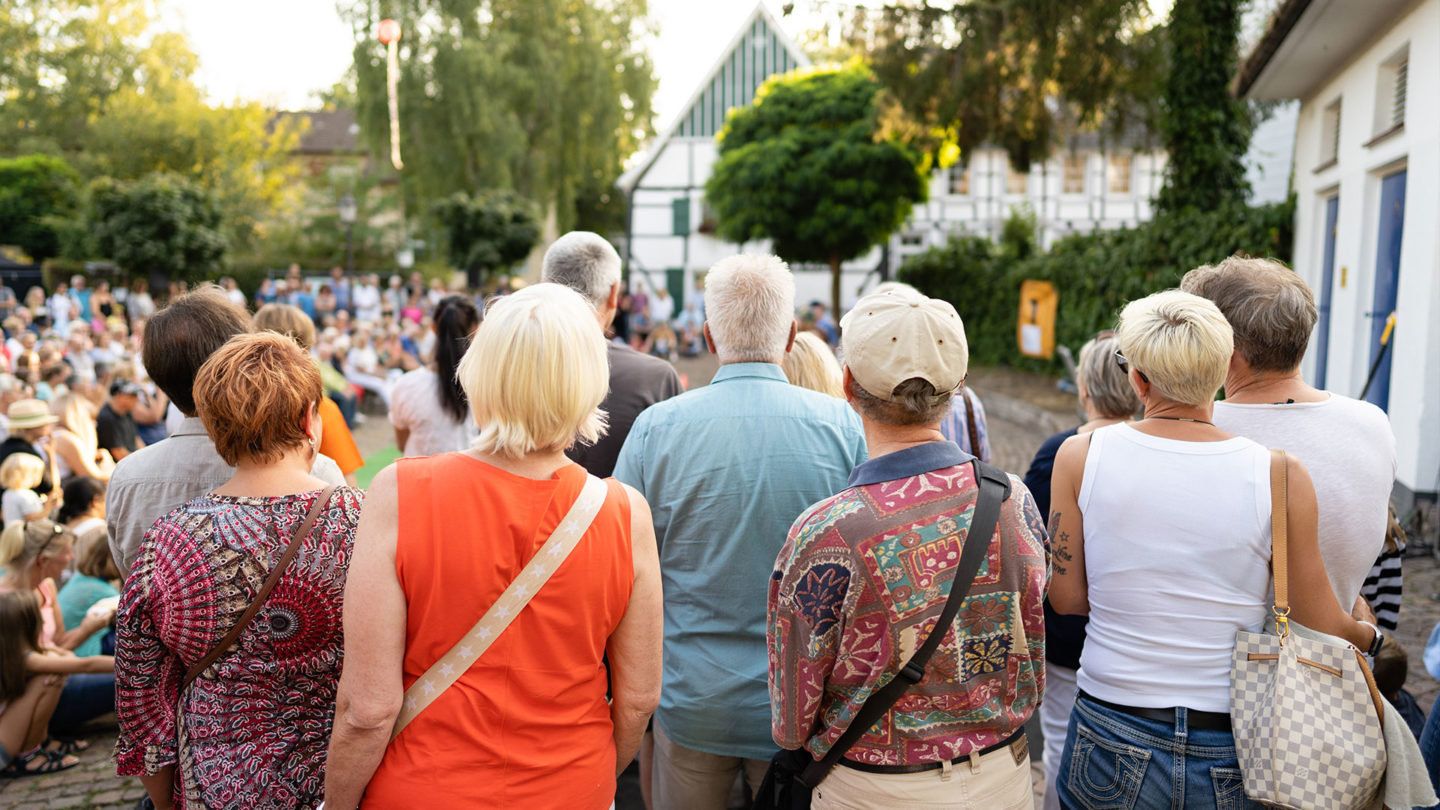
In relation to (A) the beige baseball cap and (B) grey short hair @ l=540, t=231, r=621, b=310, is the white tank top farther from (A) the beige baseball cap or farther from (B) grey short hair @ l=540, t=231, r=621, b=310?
(B) grey short hair @ l=540, t=231, r=621, b=310

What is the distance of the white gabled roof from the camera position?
35.8 meters

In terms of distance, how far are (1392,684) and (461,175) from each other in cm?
3305

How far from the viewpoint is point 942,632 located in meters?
1.89

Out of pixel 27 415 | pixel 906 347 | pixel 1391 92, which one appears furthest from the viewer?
pixel 1391 92

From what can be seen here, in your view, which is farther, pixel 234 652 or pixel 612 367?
pixel 612 367

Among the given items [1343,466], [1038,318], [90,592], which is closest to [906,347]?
[1343,466]

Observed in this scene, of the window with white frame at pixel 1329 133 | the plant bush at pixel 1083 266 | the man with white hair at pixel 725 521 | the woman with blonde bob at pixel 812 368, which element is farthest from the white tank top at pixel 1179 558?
the window with white frame at pixel 1329 133

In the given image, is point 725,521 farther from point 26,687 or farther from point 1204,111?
point 1204,111

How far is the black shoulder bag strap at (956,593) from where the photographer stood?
6.17ft

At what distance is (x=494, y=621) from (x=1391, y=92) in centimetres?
997

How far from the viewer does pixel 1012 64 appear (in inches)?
534

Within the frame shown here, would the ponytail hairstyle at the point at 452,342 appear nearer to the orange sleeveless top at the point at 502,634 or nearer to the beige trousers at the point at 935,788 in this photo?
the orange sleeveless top at the point at 502,634

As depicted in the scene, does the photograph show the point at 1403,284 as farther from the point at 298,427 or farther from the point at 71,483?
the point at 71,483

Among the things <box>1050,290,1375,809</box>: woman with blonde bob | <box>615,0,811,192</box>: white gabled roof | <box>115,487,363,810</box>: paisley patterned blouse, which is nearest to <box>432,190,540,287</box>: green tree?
<box>615,0,811,192</box>: white gabled roof
